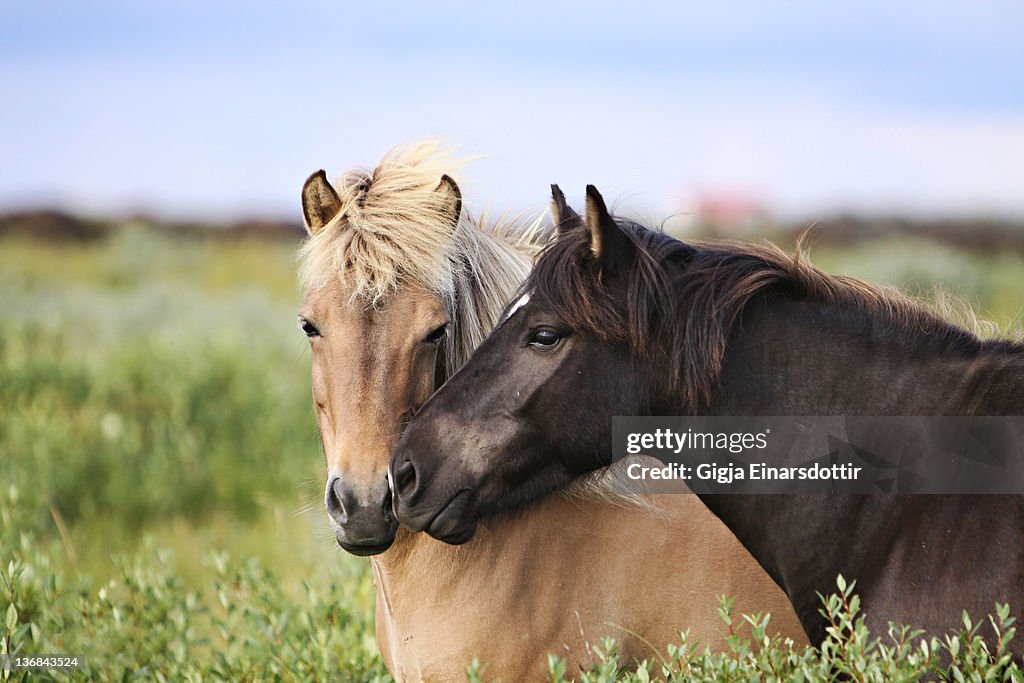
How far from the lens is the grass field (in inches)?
172

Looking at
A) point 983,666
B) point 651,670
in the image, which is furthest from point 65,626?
point 983,666

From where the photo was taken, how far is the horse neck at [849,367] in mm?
3102

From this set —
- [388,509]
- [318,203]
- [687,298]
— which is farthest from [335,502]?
[687,298]

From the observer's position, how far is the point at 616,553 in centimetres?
349

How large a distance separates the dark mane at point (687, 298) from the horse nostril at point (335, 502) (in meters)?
0.84

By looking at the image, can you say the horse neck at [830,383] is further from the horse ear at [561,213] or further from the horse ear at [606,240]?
the horse ear at [561,213]

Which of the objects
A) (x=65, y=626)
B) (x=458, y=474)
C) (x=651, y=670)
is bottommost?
(x=65, y=626)

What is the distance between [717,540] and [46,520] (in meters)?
6.82

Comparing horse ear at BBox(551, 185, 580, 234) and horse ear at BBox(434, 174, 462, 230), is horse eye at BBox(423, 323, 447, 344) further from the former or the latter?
horse ear at BBox(551, 185, 580, 234)

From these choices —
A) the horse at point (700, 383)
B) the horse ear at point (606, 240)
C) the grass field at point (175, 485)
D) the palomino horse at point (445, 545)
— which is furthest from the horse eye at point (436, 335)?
the grass field at point (175, 485)

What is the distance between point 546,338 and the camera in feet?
10.2

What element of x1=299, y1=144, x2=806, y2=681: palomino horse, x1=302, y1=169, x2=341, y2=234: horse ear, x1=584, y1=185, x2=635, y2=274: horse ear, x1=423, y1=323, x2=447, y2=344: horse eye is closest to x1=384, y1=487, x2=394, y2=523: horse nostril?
x1=299, y1=144, x2=806, y2=681: palomino horse

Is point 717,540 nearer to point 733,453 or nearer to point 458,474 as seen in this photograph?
point 733,453

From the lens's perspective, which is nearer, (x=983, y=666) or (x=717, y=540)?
(x=983, y=666)
